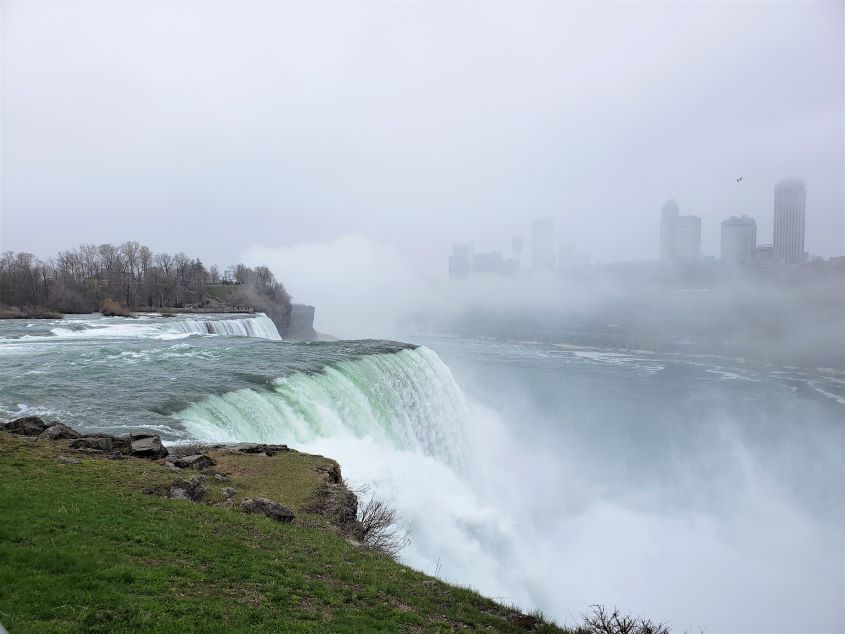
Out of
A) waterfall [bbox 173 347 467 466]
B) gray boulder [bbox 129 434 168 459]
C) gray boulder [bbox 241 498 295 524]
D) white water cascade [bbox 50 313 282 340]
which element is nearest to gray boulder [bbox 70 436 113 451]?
gray boulder [bbox 129 434 168 459]

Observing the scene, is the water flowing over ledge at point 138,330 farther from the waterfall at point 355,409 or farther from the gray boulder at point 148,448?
the gray boulder at point 148,448

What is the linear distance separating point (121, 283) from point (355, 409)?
82702 millimetres

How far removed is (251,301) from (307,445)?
254 ft

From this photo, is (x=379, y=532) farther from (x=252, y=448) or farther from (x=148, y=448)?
(x=148, y=448)

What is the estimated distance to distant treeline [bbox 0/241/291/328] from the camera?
66.4 meters

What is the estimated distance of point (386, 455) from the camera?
17.8 metres

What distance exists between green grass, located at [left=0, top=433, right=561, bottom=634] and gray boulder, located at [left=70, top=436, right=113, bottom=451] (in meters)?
1.96

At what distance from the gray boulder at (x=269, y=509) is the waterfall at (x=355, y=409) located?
235 inches

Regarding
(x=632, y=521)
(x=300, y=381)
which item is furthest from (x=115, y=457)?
(x=632, y=521)

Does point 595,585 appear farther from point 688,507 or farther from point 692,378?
point 692,378

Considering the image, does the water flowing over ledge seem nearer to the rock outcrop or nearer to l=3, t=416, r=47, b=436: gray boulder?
l=3, t=416, r=47, b=436: gray boulder

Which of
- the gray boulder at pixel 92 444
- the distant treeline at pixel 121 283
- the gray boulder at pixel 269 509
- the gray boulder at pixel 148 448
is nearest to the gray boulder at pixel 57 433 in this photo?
the gray boulder at pixel 92 444

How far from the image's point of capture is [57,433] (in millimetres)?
12664

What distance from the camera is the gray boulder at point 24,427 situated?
A: 42.3 feet
